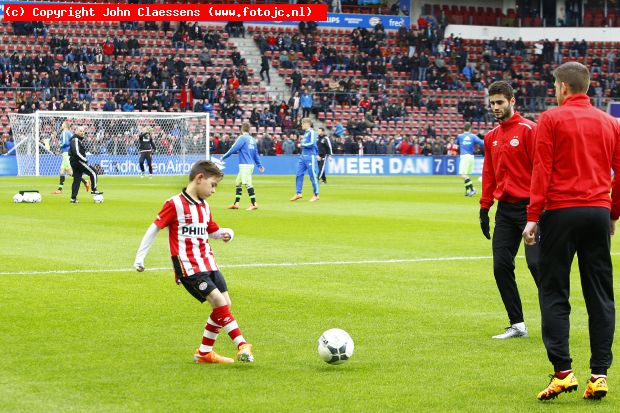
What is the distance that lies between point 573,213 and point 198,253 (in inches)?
118

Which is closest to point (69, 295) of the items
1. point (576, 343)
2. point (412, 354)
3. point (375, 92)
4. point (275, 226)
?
point (412, 354)

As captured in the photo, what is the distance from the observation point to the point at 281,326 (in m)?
10.5

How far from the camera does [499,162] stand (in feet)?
33.4

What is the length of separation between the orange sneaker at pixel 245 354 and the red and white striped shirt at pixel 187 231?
65 cm

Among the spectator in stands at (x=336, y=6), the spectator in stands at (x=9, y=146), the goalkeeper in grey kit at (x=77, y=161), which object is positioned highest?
the spectator in stands at (x=336, y=6)

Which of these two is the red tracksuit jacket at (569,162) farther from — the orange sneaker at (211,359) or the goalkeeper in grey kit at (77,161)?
the goalkeeper in grey kit at (77,161)

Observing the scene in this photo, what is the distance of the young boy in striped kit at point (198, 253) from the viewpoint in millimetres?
8625

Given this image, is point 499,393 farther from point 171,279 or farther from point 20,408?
point 171,279

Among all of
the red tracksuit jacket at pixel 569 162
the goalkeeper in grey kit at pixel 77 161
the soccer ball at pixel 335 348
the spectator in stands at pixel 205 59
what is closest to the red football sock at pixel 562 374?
the red tracksuit jacket at pixel 569 162

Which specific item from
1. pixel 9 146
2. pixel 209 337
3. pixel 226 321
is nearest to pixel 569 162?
pixel 226 321

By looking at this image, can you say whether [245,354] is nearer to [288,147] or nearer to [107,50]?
[288,147]

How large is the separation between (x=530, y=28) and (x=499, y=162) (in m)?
60.0

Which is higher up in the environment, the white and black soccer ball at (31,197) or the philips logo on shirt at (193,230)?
the philips logo on shirt at (193,230)

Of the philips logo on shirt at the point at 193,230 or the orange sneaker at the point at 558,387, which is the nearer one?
the orange sneaker at the point at 558,387
